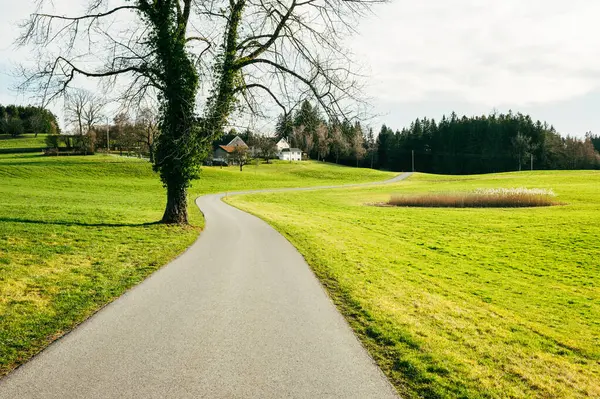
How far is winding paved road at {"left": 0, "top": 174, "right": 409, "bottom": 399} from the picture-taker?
4457 millimetres

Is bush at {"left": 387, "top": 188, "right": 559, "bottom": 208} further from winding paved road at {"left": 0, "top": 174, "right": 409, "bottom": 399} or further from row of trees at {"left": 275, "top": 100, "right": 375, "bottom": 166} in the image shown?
winding paved road at {"left": 0, "top": 174, "right": 409, "bottom": 399}

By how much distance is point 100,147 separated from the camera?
279 ft

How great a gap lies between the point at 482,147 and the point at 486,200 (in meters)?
86.2

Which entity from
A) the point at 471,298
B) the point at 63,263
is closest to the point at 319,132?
the point at 471,298

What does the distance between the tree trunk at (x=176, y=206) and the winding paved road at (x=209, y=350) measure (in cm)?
881

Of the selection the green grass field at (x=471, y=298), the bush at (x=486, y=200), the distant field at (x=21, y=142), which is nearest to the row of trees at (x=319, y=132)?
the green grass field at (x=471, y=298)

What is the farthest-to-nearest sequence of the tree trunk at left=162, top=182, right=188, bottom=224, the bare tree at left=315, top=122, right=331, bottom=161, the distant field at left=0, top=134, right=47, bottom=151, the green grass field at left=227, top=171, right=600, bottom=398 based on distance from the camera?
the distant field at left=0, top=134, right=47, bottom=151 → the tree trunk at left=162, top=182, right=188, bottom=224 → the bare tree at left=315, top=122, right=331, bottom=161 → the green grass field at left=227, top=171, right=600, bottom=398

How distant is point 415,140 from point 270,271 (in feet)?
379

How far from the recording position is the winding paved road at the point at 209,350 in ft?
14.6

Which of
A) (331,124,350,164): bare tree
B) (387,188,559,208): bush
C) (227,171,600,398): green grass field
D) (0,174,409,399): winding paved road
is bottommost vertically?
(227,171,600,398): green grass field

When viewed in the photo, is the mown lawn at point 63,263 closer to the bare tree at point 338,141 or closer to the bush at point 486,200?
the bare tree at point 338,141

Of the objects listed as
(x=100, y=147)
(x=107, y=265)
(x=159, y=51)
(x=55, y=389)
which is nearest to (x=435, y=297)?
(x=55, y=389)

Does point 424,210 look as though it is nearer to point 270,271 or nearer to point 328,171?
point 270,271

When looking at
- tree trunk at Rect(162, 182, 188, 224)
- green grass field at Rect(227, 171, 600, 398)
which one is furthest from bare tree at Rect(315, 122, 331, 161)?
tree trunk at Rect(162, 182, 188, 224)
